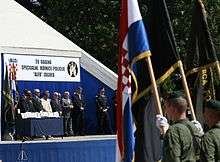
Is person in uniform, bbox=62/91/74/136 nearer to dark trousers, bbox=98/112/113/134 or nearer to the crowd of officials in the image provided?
the crowd of officials

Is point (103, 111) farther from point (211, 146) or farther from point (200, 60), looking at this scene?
point (211, 146)

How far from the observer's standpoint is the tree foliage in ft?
113

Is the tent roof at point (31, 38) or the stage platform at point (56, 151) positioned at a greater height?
the tent roof at point (31, 38)

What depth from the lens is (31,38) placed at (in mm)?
23875

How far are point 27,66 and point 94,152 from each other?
7030 mm

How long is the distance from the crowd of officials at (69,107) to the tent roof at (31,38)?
105 cm

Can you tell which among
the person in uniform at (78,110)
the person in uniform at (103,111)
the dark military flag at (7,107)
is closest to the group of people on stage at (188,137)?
the dark military flag at (7,107)

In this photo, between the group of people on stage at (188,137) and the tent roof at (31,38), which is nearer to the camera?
the group of people on stage at (188,137)

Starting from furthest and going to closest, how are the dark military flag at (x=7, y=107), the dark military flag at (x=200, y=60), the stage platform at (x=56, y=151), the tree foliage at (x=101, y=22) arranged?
the tree foliage at (x=101, y=22)
the dark military flag at (x=7, y=107)
the stage platform at (x=56, y=151)
the dark military flag at (x=200, y=60)

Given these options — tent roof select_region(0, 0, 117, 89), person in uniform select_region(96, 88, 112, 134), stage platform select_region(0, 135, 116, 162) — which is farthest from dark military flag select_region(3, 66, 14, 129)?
stage platform select_region(0, 135, 116, 162)

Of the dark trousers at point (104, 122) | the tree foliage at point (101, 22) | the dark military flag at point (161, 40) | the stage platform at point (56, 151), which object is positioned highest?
the tree foliage at point (101, 22)

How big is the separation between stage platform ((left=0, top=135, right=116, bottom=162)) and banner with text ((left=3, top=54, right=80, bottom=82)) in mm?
6223

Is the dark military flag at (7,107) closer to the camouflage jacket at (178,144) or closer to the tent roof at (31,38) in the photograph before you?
the tent roof at (31,38)

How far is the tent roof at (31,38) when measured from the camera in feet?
75.0
